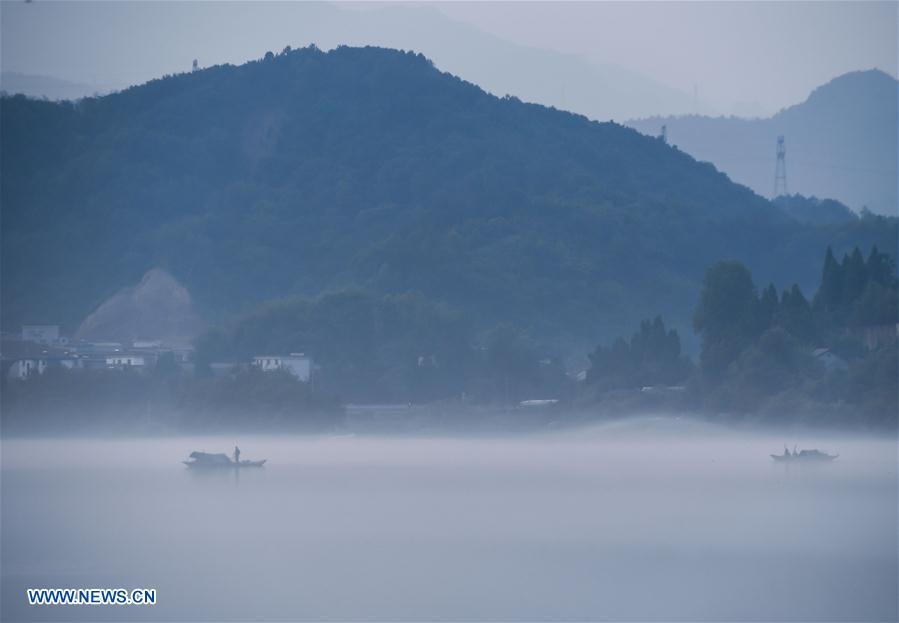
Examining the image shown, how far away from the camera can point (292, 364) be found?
227ft

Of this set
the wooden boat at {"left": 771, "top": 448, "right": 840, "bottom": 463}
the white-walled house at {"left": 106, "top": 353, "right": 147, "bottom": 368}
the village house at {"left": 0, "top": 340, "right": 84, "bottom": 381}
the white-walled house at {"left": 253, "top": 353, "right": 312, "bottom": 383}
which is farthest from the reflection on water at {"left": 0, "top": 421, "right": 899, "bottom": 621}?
the white-walled house at {"left": 106, "top": 353, "right": 147, "bottom": 368}

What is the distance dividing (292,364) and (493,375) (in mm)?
9053

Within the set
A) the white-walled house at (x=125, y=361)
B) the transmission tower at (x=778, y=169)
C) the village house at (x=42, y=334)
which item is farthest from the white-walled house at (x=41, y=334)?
the transmission tower at (x=778, y=169)

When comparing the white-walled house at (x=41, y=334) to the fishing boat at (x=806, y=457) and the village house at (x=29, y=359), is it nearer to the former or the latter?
the village house at (x=29, y=359)

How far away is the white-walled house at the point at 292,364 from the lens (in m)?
68.2

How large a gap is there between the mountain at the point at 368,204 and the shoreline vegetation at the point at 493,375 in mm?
12953

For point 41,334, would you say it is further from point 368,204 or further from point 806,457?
point 806,457

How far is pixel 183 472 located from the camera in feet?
162

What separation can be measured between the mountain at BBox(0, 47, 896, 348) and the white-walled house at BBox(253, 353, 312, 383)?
56.0ft

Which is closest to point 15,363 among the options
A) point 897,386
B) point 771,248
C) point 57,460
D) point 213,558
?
point 57,460

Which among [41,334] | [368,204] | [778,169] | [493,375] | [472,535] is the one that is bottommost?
[472,535]

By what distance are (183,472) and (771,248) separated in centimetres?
6274

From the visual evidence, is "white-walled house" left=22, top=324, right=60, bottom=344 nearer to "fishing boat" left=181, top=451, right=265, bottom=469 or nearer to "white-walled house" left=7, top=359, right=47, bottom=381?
"white-walled house" left=7, top=359, right=47, bottom=381

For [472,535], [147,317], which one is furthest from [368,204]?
[472,535]
